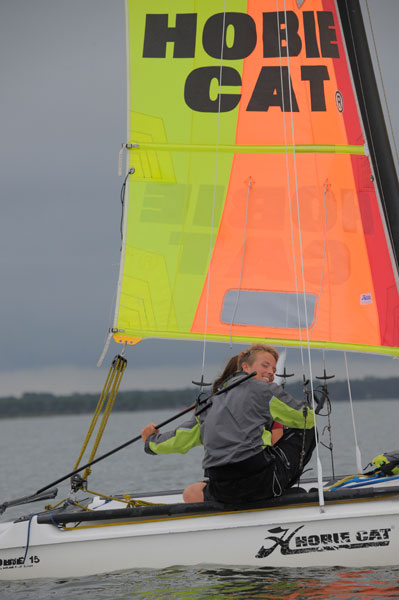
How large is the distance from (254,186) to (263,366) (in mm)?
Result: 2231

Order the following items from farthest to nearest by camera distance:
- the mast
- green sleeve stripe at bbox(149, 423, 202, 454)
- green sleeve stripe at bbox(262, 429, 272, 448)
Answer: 1. the mast
2. green sleeve stripe at bbox(149, 423, 202, 454)
3. green sleeve stripe at bbox(262, 429, 272, 448)

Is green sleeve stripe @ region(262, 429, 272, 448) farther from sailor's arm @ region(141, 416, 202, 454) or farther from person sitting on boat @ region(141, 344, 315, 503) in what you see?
sailor's arm @ region(141, 416, 202, 454)

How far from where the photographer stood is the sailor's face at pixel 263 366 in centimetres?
541

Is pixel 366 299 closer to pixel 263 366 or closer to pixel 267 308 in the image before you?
pixel 267 308

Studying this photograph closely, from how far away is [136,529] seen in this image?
5301mm

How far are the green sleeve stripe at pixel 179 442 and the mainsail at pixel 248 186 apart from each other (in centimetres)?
167

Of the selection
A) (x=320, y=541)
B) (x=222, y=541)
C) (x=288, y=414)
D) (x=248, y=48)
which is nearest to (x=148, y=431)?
(x=222, y=541)

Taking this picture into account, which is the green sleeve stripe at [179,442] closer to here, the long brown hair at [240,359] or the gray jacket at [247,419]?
the gray jacket at [247,419]

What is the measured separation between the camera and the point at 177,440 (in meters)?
5.38

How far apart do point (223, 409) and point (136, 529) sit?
927 mm

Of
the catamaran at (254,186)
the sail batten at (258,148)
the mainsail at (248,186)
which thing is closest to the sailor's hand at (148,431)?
the catamaran at (254,186)

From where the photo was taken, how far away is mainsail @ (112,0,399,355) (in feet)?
22.6

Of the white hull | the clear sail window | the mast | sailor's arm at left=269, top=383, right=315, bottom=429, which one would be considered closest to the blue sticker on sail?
the clear sail window

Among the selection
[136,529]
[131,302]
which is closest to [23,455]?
[131,302]
